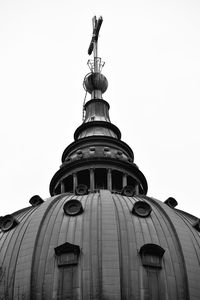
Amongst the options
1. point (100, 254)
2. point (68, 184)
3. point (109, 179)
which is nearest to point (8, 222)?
point (100, 254)

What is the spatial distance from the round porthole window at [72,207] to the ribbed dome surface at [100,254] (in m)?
0.45

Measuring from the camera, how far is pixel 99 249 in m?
48.9

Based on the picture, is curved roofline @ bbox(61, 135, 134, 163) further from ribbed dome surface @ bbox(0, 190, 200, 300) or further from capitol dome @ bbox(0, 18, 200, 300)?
ribbed dome surface @ bbox(0, 190, 200, 300)

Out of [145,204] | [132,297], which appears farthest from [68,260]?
[145,204]

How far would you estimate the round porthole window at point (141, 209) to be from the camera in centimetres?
5366

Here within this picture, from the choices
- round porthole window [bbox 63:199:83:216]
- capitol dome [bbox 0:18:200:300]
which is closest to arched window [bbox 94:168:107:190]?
capitol dome [bbox 0:18:200:300]

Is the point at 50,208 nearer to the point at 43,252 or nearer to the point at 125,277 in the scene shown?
the point at 43,252

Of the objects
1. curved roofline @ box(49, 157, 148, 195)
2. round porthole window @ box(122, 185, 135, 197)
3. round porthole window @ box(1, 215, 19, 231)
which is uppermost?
curved roofline @ box(49, 157, 148, 195)

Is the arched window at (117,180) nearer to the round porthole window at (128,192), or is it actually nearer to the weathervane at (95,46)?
the round porthole window at (128,192)

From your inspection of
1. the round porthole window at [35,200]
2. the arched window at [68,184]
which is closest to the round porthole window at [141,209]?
the round porthole window at [35,200]

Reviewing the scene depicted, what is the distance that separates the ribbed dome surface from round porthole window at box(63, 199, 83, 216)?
1.48 ft

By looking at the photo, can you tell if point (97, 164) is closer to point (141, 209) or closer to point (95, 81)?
point (141, 209)

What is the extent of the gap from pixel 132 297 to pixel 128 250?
4598 mm

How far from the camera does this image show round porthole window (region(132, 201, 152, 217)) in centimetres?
5366
